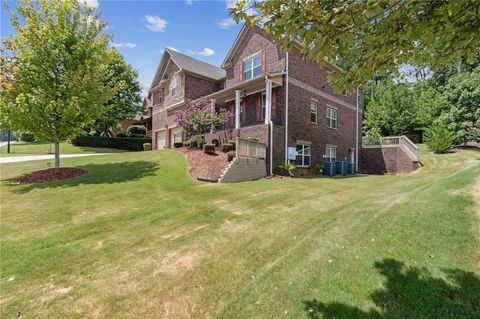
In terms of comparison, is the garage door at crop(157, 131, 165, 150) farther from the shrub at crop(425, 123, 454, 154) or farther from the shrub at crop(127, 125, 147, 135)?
the shrub at crop(425, 123, 454, 154)

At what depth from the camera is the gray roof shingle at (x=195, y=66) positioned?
79.7ft

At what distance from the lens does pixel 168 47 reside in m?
25.8

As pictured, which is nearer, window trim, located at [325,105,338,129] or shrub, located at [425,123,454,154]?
window trim, located at [325,105,338,129]

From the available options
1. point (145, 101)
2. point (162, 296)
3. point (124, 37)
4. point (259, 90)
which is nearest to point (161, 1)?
point (124, 37)

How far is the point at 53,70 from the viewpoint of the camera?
41.3 feet

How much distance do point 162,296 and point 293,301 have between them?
172 cm

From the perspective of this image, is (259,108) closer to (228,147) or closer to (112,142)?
(228,147)

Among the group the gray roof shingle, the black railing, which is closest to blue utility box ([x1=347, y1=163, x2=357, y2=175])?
the black railing

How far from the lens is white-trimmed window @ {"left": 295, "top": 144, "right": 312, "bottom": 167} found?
59.3ft

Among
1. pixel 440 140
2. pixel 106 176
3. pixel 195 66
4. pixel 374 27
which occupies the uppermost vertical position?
pixel 195 66

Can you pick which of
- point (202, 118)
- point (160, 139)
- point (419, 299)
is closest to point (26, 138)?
point (160, 139)

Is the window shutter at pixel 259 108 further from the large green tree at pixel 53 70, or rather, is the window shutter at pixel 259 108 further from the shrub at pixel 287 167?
the large green tree at pixel 53 70

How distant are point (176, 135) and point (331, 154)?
13923 millimetres

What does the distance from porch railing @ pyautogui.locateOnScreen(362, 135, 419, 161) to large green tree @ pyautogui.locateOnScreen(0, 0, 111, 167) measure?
2220 centimetres
